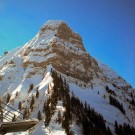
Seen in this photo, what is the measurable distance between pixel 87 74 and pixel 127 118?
5923 cm

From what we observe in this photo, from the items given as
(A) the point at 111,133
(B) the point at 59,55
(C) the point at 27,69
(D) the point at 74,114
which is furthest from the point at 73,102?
(B) the point at 59,55

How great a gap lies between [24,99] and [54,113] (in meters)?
34.8

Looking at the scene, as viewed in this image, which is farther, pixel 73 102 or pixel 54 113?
pixel 73 102

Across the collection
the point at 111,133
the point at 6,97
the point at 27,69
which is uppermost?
the point at 27,69

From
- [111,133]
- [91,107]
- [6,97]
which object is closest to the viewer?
[111,133]

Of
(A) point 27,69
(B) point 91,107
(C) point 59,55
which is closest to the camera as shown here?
(B) point 91,107

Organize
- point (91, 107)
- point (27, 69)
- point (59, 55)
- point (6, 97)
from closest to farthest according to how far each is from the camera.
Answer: point (91, 107) → point (6, 97) → point (27, 69) → point (59, 55)

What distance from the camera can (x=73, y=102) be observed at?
384ft

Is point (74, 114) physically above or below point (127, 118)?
below

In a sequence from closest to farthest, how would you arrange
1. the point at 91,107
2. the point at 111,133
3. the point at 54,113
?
the point at 54,113, the point at 111,133, the point at 91,107

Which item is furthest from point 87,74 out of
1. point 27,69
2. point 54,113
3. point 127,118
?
point 54,113

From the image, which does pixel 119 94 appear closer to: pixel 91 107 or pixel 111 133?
pixel 91 107

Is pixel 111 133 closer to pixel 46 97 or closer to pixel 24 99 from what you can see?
Answer: pixel 46 97

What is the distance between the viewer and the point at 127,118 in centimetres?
14738
